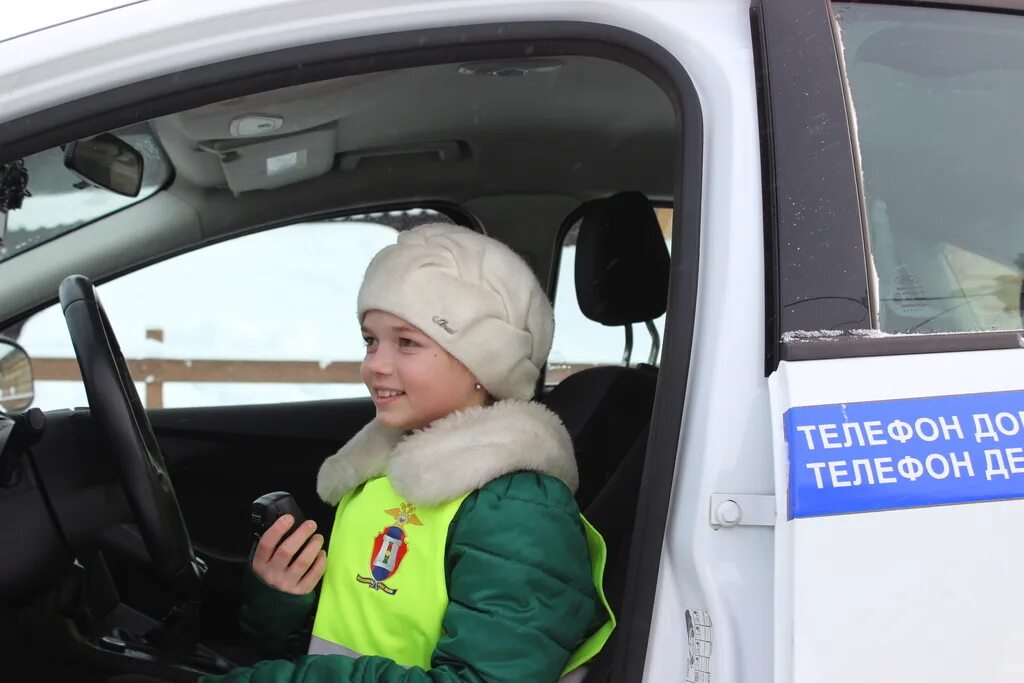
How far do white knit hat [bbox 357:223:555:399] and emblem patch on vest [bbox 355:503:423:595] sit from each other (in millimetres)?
235

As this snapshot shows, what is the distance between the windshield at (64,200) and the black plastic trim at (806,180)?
1.18m

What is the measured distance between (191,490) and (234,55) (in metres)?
1.71

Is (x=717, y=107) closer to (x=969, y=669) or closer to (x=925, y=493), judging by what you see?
(x=925, y=493)

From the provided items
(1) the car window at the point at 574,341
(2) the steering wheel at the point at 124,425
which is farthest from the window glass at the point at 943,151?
(1) the car window at the point at 574,341

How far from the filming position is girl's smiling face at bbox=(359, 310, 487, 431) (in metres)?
1.48

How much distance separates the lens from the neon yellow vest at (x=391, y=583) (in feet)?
4.24

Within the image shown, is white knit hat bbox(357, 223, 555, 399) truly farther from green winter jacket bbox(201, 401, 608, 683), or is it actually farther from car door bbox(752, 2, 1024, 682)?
car door bbox(752, 2, 1024, 682)

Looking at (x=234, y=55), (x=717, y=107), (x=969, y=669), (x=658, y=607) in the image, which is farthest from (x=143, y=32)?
(x=969, y=669)

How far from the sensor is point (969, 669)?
1038 millimetres

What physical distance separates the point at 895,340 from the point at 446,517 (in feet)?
1.90

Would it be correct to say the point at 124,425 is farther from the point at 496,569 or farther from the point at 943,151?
the point at 943,151

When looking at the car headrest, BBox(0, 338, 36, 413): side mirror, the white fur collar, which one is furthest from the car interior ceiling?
the white fur collar

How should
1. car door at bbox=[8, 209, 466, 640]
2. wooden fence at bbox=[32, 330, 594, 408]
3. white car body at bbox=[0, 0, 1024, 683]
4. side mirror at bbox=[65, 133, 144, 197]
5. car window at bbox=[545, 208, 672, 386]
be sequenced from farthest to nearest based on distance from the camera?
wooden fence at bbox=[32, 330, 594, 408] < car window at bbox=[545, 208, 672, 386] < car door at bbox=[8, 209, 466, 640] < side mirror at bbox=[65, 133, 144, 197] < white car body at bbox=[0, 0, 1024, 683]

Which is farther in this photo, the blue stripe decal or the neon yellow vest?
the neon yellow vest
